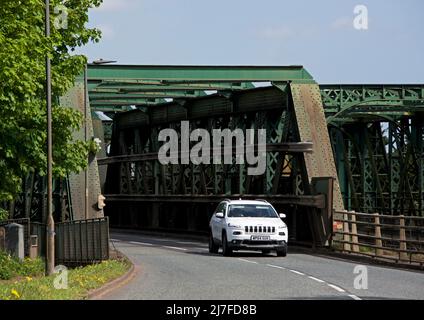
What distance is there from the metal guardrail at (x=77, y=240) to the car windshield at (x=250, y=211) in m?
4.52

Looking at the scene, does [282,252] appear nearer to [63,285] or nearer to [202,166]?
[63,285]

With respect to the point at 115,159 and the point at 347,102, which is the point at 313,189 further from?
the point at 115,159

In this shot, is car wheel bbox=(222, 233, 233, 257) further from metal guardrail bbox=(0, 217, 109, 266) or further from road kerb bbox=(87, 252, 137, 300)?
road kerb bbox=(87, 252, 137, 300)

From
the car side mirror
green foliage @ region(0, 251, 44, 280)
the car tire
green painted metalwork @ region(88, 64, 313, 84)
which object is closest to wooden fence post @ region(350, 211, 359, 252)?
the car side mirror

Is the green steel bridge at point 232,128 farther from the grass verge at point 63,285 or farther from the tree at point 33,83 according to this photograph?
the grass verge at point 63,285

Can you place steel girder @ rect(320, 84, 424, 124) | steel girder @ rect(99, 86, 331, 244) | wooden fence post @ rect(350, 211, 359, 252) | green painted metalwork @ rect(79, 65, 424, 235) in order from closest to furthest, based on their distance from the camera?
wooden fence post @ rect(350, 211, 359, 252) < steel girder @ rect(99, 86, 331, 244) < green painted metalwork @ rect(79, 65, 424, 235) < steel girder @ rect(320, 84, 424, 124)

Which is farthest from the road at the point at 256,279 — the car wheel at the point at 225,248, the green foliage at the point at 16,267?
the green foliage at the point at 16,267

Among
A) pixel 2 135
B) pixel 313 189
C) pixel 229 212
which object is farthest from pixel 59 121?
pixel 313 189

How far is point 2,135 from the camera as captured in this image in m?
27.3

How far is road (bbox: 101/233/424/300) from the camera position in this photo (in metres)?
18.3

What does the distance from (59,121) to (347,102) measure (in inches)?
692

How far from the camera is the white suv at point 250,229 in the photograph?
1233 inches

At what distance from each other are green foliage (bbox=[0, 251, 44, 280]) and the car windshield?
244 inches
